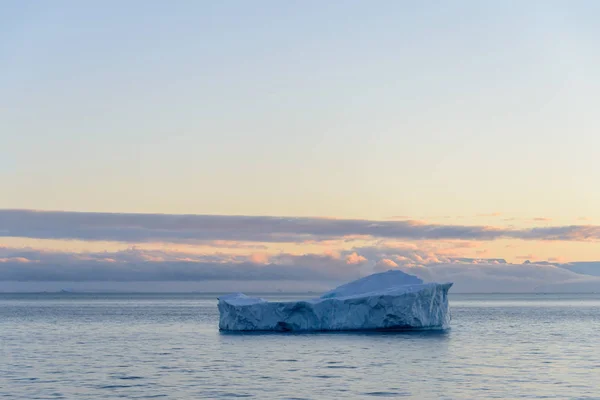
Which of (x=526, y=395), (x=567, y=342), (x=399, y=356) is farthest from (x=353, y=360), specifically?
(x=567, y=342)

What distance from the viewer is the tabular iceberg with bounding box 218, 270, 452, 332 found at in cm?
4525

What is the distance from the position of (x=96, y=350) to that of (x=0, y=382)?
1209 cm

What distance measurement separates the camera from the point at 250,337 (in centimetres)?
4484

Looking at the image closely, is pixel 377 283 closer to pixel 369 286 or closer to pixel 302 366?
pixel 369 286

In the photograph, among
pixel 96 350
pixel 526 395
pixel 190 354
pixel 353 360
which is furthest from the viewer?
pixel 96 350

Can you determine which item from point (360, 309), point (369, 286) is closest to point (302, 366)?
point (360, 309)

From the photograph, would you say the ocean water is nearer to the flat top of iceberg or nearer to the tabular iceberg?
the tabular iceberg

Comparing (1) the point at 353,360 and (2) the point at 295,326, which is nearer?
(1) the point at 353,360

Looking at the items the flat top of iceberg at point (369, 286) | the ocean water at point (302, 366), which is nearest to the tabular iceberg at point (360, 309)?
the flat top of iceberg at point (369, 286)

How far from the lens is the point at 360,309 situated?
4638 centimetres

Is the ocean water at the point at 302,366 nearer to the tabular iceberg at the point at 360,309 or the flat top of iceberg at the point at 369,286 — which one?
the tabular iceberg at the point at 360,309

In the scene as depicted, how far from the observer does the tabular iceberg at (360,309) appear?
45.2m

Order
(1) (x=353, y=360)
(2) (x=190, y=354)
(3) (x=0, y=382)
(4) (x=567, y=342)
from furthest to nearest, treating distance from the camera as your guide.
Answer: (4) (x=567, y=342), (2) (x=190, y=354), (1) (x=353, y=360), (3) (x=0, y=382)

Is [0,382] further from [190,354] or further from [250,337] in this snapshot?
[250,337]
